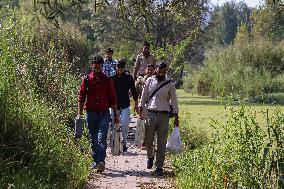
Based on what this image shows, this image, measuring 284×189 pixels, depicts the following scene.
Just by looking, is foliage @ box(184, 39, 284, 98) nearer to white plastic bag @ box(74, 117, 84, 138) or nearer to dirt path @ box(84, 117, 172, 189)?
dirt path @ box(84, 117, 172, 189)

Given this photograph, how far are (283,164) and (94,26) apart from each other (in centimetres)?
4361

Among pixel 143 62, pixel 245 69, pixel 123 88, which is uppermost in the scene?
pixel 245 69

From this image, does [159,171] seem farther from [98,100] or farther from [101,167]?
[98,100]

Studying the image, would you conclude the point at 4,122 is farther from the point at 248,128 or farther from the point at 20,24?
the point at 248,128

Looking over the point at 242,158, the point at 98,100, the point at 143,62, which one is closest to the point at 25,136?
the point at 98,100

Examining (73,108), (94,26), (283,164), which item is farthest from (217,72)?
(283,164)

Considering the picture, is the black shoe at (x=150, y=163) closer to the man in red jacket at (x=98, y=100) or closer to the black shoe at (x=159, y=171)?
the black shoe at (x=159, y=171)

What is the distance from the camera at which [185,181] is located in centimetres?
848

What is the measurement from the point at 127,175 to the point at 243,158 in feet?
11.3

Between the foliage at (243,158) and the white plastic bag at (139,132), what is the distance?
303 centimetres

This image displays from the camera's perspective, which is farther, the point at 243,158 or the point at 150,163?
the point at 150,163

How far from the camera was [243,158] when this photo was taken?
22.7ft

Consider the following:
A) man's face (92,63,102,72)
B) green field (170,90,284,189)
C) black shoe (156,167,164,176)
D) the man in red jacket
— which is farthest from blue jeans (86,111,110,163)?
green field (170,90,284,189)

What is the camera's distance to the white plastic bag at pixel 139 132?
11.4m
